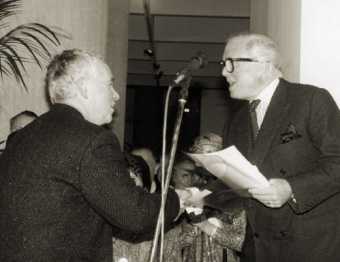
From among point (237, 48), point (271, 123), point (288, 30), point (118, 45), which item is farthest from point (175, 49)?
point (271, 123)

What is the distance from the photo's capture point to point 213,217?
356cm

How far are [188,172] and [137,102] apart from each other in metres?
11.1

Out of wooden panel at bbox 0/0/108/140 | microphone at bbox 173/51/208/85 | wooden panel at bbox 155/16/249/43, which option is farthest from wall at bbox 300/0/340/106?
wooden panel at bbox 155/16/249/43

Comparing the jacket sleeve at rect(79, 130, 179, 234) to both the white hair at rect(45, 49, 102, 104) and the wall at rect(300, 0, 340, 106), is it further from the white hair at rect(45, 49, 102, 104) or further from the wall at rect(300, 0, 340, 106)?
the wall at rect(300, 0, 340, 106)

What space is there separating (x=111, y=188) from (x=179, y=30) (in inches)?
335

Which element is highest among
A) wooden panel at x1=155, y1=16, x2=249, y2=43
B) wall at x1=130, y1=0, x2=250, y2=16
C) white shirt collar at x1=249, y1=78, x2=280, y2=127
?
wall at x1=130, y1=0, x2=250, y2=16

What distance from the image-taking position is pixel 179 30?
10180 mm

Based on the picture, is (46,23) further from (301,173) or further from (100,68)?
(301,173)

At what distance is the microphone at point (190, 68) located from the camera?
2.13 metres

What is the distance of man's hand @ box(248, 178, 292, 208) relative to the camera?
2.28 metres

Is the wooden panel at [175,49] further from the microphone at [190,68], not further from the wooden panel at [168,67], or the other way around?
the microphone at [190,68]

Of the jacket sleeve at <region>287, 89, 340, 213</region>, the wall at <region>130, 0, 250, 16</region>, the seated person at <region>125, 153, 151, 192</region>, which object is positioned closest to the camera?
the jacket sleeve at <region>287, 89, 340, 213</region>

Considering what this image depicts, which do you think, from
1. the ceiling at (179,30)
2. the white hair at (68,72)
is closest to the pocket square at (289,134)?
the white hair at (68,72)

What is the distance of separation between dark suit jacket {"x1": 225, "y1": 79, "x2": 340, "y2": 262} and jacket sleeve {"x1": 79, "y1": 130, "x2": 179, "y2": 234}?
0.75 metres
